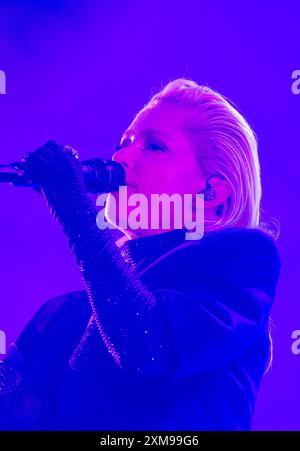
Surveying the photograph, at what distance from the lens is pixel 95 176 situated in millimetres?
1035

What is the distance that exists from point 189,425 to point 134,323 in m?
0.19

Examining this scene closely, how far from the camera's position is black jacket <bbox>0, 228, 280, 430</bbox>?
0.94m

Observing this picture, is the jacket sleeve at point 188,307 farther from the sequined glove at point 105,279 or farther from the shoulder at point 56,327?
the shoulder at point 56,327

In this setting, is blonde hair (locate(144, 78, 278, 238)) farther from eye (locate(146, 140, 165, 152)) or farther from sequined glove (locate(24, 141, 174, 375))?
sequined glove (locate(24, 141, 174, 375))

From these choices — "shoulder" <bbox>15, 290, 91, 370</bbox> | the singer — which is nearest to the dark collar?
the singer

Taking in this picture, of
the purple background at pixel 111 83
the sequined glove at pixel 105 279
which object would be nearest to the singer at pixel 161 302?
the sequined glove at pixel 105 279

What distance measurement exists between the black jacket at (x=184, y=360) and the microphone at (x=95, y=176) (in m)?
0.14

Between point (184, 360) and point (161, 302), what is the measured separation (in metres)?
0.09

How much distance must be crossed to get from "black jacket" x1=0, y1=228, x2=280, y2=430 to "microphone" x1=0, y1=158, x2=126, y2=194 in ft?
0.45
